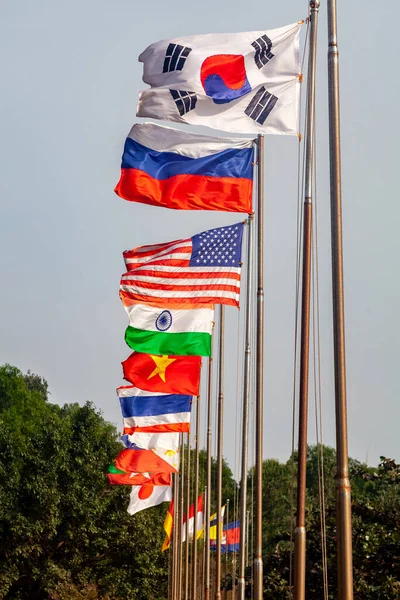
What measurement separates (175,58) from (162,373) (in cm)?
1207

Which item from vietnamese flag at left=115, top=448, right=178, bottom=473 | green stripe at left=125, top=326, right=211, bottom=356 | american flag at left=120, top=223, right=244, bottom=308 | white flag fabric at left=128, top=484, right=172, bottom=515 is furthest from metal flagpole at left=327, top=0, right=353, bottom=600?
white flag fabric at left=128, top=484, right=172, bottom=515

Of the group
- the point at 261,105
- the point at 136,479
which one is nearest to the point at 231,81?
the point at 261,105

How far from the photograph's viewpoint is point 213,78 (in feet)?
48.6

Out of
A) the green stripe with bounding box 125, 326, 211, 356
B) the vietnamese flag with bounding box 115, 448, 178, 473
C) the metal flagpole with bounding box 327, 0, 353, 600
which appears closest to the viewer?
the metal flagpole with bounding box 327, 0, 353, 600

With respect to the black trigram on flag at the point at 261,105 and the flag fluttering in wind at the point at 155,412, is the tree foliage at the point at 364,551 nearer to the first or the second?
the flag fluttering in wind at the point at 155,412

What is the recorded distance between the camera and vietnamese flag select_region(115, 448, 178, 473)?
3406 cm

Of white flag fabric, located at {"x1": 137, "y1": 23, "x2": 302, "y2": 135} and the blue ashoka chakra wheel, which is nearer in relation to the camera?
white flag fabric, located at {"x1": 137, "y1": 23, "x2": 302, "y2": 135}

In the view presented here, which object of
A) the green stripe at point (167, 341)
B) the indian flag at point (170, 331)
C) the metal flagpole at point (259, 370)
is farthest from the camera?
the green stripe at point (167, 341)

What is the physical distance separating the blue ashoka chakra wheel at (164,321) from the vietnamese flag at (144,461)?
10551 millimetres

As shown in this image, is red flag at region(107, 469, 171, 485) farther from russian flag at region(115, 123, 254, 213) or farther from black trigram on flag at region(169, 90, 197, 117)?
black trigram on flag at region(169, 90, 197, 117)

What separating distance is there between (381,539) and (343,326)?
13396 mm

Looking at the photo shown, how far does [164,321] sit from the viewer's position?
24047mm

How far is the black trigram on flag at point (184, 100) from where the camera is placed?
14805mm

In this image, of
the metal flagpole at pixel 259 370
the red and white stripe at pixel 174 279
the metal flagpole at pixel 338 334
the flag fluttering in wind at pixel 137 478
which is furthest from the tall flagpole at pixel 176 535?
the metal flagpole at pixel 338 334
